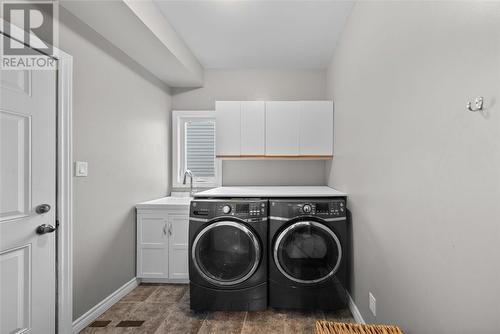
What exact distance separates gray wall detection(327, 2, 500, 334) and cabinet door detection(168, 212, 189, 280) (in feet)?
5.57

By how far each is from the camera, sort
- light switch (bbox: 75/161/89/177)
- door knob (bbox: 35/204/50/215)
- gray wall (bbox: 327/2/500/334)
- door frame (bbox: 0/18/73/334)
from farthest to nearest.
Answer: light switch (bbox: 75/161/89/177) < door frame (bbox: 0/18/73/334) < door knob (bbox: 35/204/50/215) < gray wall (bbox: 327/2/500/334)

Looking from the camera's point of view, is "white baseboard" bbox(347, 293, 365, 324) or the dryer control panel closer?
"white baseboard" bbox(347, 293, 365, 324)

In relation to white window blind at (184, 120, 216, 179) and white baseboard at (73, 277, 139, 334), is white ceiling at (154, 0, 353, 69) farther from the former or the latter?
white baseboard at (73, 277, 139, 334)

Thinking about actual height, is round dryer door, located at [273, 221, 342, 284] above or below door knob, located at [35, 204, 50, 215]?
below

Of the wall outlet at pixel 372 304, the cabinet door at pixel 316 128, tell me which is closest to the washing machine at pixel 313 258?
the wall outlet at pixel 372 304

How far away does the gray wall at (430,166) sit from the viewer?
81cm

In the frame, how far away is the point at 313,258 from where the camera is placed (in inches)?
87.0

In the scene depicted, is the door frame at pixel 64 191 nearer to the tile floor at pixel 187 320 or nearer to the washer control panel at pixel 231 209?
the tile floor at pixel 187 320

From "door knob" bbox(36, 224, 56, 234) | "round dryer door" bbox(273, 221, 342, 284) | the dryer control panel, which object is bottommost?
"round dryer door" bbox(273, 221, 342, 284)

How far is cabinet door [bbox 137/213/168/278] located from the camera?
2746mm

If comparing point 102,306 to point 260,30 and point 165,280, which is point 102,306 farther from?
point 260,30

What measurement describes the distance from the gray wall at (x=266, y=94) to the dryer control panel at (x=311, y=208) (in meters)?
1.19

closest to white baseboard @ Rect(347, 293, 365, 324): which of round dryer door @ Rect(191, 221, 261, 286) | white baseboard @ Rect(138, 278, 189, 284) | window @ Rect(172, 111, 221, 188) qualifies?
round dryer door @ Rect(191, 221, 261, 286)

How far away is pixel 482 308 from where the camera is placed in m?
0.83
